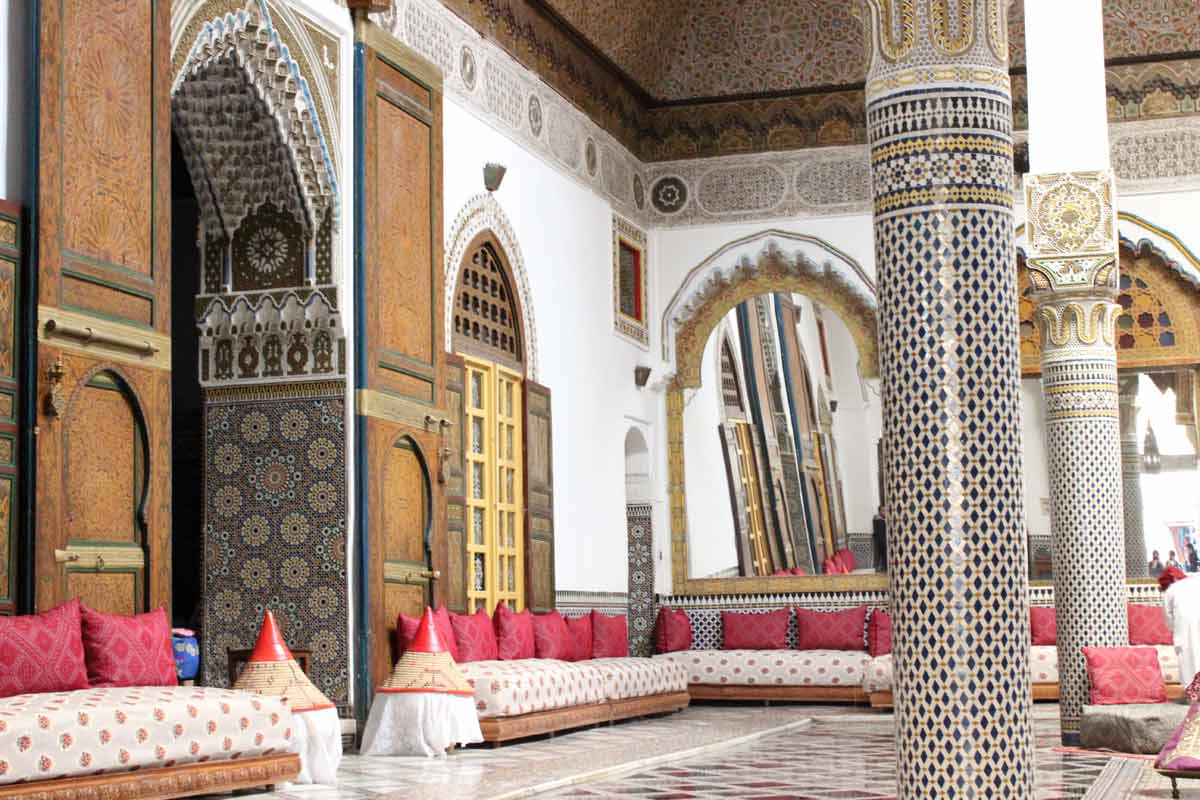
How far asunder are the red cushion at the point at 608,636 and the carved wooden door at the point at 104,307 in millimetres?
4859

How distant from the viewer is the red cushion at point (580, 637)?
10695mm

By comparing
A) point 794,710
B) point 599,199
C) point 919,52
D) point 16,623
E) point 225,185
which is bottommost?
point 794,710

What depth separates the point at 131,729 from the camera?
5594mm

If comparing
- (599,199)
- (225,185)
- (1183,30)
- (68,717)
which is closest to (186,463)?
(225,185)

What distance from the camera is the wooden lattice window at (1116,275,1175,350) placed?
13141mm

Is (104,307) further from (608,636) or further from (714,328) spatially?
(714,328)

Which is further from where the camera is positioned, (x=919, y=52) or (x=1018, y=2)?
(x=1018, y=2)

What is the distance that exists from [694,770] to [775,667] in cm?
511

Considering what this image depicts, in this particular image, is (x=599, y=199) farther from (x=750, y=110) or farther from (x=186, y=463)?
(x=186, y=463)

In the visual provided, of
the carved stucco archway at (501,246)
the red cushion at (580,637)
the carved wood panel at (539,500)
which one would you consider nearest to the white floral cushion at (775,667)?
the red cushion at (580,637)

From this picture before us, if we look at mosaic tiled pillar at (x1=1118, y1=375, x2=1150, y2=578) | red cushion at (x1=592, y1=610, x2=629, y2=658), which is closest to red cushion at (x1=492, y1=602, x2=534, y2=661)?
red cushion at (x1=592, y1=610, x2=629, y2=658)

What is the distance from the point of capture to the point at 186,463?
10.3 metres

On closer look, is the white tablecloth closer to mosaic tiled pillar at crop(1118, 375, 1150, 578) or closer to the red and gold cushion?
the red and gold cushion

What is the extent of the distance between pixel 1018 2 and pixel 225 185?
22.3 feet
